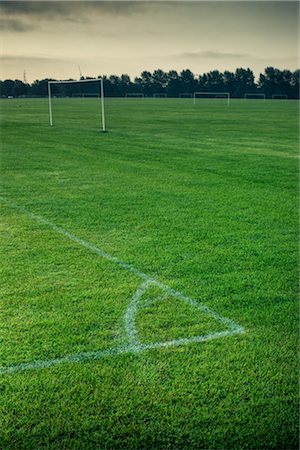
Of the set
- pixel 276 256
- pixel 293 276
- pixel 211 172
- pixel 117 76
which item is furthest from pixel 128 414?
pixel 117 76

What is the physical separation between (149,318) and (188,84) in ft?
366

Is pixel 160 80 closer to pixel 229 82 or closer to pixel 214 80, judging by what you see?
pixel 214 80

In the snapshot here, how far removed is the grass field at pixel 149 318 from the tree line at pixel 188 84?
89644 mm

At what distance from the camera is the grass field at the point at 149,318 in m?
2.60

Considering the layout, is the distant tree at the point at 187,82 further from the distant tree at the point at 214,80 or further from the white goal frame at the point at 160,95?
the white goal frame at the point at 160,95

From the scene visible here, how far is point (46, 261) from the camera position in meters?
4.86

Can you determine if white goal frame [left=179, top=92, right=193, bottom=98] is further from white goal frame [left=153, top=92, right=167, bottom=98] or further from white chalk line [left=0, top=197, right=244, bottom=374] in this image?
white chalk line [left=0, top=197, right=244, bottom=374]

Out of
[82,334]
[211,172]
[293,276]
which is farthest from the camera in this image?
[211,172]

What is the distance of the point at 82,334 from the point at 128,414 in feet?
3.01

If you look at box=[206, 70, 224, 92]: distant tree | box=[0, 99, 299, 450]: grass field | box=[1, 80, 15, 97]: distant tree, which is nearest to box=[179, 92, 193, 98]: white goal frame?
box=[206, 70, 224, 92]: distant tree

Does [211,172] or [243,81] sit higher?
[243,81]

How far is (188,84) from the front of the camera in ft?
361

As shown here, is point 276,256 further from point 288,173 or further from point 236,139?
point 236,139

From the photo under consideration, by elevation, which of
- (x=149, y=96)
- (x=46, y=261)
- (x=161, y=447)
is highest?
(x=149, y=96)
